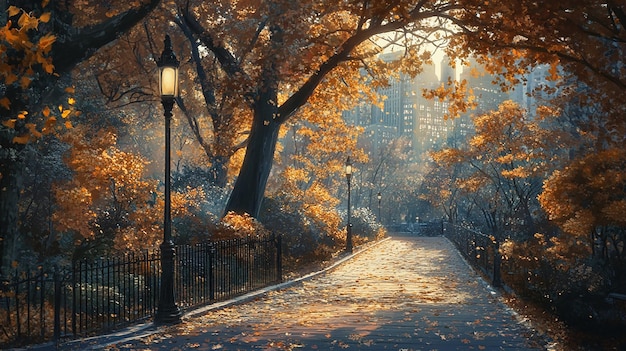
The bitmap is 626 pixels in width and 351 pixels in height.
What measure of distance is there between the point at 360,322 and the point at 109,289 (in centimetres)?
456

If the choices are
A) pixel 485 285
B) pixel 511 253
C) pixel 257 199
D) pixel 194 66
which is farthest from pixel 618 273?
pixel 194 66

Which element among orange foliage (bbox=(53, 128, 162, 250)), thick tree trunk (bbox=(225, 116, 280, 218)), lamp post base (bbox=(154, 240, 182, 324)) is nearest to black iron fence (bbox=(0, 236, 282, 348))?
lamp post base (bbox=(154, 240, 182, 324))

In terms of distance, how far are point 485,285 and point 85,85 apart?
19899mm

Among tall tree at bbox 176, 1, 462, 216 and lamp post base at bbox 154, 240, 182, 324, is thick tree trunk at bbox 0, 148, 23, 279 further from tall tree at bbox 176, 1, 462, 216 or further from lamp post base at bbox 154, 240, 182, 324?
tall tree at bbox 176, 1, 462, 216

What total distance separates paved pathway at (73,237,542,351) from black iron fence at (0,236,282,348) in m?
0.83

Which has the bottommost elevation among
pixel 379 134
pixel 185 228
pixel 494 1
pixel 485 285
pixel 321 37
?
pixel 485 285

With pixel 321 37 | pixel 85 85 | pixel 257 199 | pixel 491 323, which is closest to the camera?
pixel 491 323

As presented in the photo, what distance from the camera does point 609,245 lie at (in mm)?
18844

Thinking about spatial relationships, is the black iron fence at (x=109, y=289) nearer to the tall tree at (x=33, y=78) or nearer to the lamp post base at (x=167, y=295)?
the lamp post base at (x=167, y=295)

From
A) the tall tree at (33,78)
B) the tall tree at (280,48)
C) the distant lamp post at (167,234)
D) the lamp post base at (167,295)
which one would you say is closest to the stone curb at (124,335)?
the lamp post base at (167,295)

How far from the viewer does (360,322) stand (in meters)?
11.6

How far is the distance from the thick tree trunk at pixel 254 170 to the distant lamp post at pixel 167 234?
11.5 m

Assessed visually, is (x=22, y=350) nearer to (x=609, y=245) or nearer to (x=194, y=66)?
(x=609, y=245)

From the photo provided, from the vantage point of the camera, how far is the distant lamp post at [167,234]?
11.9 metres
